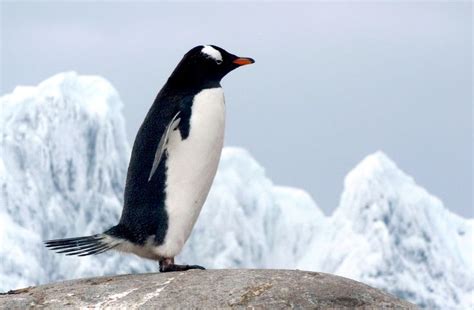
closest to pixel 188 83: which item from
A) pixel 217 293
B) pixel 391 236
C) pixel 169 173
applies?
pixel 169 173

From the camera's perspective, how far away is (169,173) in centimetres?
1126

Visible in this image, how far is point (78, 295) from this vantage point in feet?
34.4

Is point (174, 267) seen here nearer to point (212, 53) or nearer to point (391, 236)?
point (212, 53)

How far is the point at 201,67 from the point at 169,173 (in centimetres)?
114

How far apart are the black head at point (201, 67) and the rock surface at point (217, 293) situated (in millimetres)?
2010

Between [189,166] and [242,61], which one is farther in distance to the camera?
[242,61]

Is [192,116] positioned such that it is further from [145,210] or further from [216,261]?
[216,261]

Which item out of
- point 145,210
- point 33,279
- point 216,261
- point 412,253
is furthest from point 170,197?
point 412,253

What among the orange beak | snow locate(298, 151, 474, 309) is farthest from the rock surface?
snow locate(298, 151, 474, 309)

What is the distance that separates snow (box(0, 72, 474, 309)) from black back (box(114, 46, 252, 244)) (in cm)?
9762

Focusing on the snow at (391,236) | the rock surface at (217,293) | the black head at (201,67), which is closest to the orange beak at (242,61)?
the black head at (201,67)

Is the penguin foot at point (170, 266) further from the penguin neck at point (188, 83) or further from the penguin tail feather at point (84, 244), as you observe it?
the penguin neck at point (188, 83)

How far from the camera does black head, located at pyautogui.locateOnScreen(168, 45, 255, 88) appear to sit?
11523mm

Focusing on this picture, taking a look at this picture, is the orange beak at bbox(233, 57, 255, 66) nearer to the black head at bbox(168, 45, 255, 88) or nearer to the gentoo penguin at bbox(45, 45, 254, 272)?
the black head at bbox(168, 45, 255, 88)
